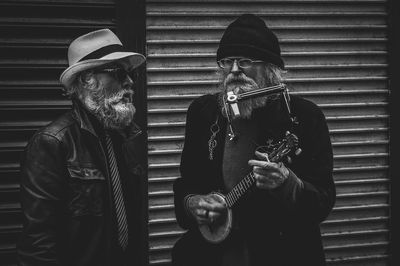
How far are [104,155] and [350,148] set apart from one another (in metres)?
2.68

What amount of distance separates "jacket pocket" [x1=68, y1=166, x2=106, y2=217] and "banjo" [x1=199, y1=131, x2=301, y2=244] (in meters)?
0.73

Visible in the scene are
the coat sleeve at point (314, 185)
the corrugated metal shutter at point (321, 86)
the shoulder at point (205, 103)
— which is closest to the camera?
the coat sleeve at point (314, 185)

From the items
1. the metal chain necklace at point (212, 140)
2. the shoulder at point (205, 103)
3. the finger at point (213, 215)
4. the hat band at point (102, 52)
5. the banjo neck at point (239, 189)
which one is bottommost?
the finger at point (213, 215)

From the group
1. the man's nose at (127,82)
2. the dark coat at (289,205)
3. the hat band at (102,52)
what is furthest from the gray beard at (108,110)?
the dark coat at (289,205)

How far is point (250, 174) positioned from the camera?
3055mm

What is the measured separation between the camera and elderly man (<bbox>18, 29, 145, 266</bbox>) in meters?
2.83

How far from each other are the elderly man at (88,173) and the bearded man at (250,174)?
1.38 feet

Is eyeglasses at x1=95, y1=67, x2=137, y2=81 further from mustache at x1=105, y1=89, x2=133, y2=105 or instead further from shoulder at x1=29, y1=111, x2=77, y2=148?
shoulder at x1=29, y1=111, x2=77, y2=148

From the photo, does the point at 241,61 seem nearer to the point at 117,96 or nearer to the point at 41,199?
the point at 117,96

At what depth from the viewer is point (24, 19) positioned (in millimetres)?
4105

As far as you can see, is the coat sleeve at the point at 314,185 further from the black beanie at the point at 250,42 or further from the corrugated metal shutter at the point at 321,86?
the corrugated metal shutter at the point at 321,86

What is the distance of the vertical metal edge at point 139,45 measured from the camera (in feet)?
14.1

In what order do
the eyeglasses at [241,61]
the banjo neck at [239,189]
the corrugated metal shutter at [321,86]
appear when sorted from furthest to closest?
the corrugated metal shutter at [321,86] < the eyeglasses at [241,61] < the banjo neck at [239,189]

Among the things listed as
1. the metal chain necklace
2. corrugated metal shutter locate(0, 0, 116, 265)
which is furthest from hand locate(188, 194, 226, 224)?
corrugated metal shutter locate(0, 0, 116, 265)
